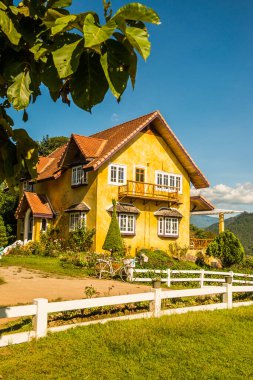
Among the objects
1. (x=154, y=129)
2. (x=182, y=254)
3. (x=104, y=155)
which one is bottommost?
(x=182, y=254)

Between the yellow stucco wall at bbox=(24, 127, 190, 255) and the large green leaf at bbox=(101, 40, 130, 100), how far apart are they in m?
24.8

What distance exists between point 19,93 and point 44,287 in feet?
41.4

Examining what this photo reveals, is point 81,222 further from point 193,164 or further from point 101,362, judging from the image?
point 101,362

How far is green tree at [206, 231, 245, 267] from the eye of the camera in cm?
2598

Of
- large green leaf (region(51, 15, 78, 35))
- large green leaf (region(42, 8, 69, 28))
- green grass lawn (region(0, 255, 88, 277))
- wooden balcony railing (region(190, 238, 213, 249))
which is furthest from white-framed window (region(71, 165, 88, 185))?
large green leaf (region(51, 15, 78, 35))

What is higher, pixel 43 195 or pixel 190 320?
pixel 43 195

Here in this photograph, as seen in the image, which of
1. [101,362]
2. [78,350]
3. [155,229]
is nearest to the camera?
[101,362]

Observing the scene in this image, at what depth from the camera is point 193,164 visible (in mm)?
30656

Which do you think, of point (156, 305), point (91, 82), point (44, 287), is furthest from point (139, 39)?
point (44, 287)

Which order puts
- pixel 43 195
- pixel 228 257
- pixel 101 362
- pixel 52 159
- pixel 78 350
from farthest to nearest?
1. pixel 52 159
2. pixel 43 195
3. pixel 228 257
4. pixel 78 350
5. pixel 101 362

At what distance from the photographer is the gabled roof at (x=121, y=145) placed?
87.8ft

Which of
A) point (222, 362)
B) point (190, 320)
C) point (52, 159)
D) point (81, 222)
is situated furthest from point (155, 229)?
point (222, 362)

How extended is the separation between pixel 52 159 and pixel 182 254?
14211 mm

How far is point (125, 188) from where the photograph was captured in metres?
27.5
